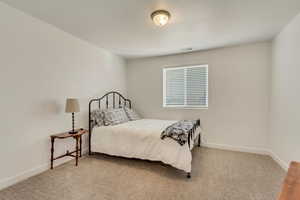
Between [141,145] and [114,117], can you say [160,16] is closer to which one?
[141,145]

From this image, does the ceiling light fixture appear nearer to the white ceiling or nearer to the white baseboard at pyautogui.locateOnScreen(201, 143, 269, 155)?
the white ceiling

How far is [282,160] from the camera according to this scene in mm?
2672

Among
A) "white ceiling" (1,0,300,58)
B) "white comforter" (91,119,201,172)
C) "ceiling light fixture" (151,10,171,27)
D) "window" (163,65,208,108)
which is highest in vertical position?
"white ceiling" (1,0,300,58)

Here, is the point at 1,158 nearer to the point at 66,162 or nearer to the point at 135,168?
the point at 66,162

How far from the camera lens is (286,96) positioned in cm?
256

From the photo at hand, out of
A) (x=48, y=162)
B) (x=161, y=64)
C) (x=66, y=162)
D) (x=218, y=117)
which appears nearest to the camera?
(x=48, y=162)

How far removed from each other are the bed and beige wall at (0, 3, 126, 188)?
Result: 1.78ft

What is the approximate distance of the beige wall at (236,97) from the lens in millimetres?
3326

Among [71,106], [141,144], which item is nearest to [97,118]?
[71,106]

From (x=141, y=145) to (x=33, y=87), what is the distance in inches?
78.1

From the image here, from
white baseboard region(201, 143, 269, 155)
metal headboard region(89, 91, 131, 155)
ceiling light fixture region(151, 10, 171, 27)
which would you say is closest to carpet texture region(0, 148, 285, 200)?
white baseboard region(201, 143, 269, 155)

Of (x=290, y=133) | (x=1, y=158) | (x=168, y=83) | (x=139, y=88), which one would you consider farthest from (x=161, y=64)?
(x=1, y=158)

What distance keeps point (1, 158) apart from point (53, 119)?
2.75 ft

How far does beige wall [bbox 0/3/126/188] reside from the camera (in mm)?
2107
